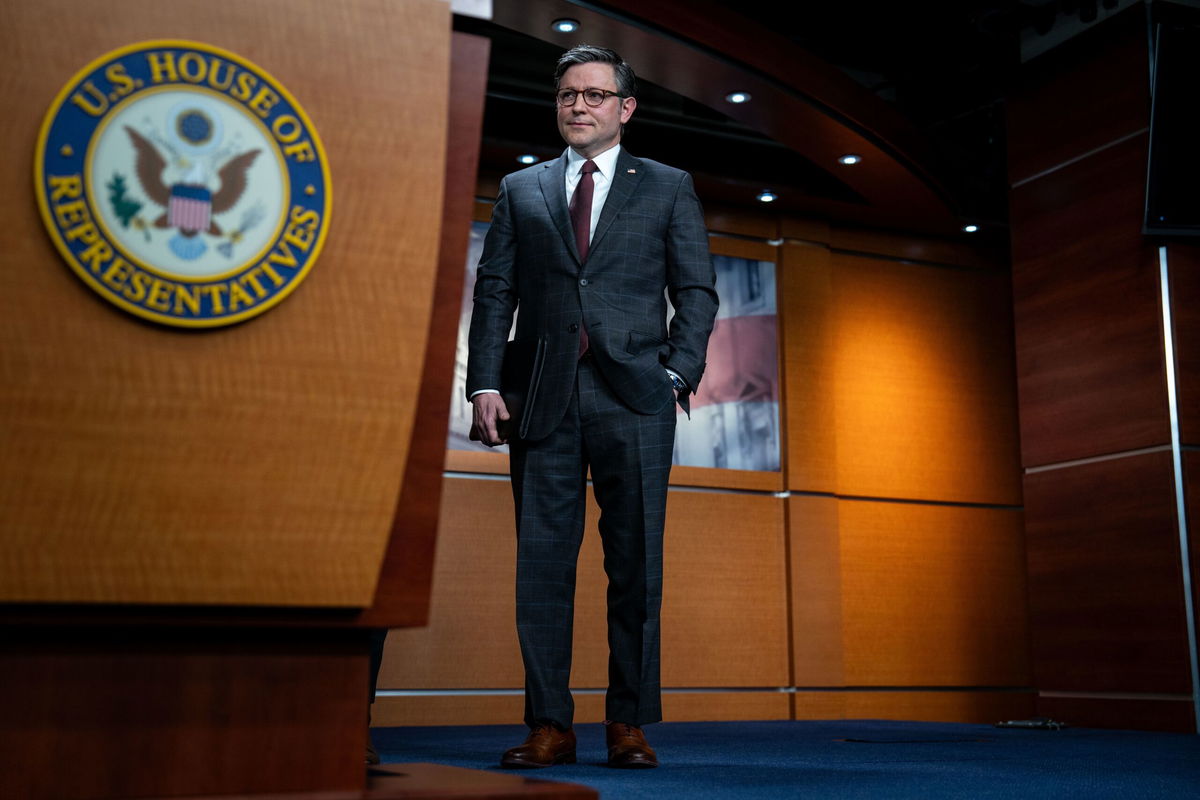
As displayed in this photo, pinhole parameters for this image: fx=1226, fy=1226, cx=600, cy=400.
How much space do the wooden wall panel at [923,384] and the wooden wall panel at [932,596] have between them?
111 millimetres

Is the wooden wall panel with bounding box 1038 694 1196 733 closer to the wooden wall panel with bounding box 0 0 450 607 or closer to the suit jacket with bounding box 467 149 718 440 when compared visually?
the suit jacket with bounding box 467 149 718 440

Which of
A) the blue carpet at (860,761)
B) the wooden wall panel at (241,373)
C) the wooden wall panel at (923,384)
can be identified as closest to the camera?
the wooden wall panel at (241,373)

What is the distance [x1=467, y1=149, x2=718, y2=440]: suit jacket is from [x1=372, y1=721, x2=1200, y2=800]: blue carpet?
0.68 m

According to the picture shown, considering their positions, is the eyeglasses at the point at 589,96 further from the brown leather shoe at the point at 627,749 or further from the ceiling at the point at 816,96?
the ceiling at the point at 816,96

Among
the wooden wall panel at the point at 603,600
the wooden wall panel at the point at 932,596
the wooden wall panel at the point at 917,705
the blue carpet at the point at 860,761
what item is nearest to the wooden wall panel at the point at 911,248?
the wooden wall panel at the point at 932,596

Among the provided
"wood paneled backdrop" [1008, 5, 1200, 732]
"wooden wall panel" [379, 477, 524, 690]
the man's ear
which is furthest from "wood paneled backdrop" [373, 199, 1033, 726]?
the man's ear

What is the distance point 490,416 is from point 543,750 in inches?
23.7

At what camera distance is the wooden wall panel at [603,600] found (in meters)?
4.50

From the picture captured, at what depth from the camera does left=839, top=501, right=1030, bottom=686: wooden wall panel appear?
17.1 ft

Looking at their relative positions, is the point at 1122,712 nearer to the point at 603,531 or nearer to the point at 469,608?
the point at 469,608

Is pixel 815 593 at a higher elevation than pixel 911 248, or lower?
lower

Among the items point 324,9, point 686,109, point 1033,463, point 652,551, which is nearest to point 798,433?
point 1033,463

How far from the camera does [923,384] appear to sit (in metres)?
5.56

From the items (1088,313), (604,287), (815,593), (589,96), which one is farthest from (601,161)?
(815,593)
